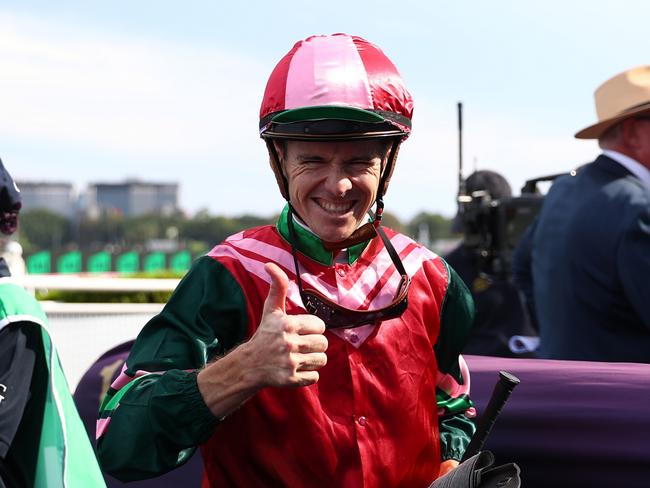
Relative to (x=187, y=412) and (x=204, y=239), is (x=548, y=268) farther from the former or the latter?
(x=204, y=239)

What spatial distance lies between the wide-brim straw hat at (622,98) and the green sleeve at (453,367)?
1827 millimetres

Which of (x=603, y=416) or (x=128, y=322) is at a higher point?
(x=603, y=416)

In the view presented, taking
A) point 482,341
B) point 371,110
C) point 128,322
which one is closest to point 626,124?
point 371,110

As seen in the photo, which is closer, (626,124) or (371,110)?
(371,110)

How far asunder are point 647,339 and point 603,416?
0.90 meters

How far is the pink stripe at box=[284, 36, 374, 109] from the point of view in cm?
181

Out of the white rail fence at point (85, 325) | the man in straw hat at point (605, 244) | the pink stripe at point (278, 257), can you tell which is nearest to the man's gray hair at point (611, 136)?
the man in straw hat at point (605, 244)

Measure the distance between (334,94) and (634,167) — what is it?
79.4 inches

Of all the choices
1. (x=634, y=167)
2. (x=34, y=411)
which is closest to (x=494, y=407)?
(x=34, y=411)

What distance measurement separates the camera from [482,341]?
21.4 feet

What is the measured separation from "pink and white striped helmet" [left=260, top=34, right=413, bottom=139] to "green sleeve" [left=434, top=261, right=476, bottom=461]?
40 cm

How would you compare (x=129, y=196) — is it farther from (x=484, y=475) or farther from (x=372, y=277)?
(x=484, y=475)

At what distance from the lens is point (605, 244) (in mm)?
3316

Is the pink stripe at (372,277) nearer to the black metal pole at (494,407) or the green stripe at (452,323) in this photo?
the green stripe at (452,323)
